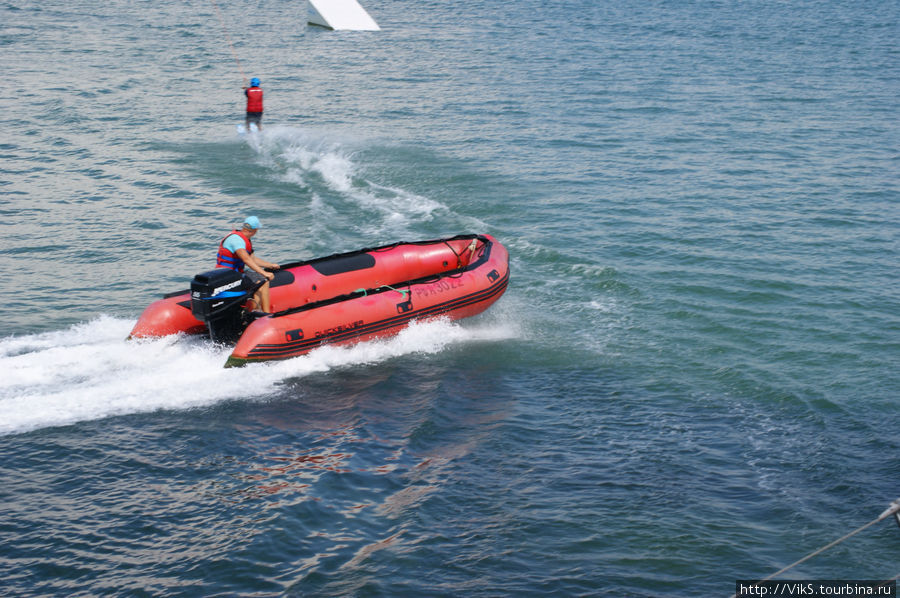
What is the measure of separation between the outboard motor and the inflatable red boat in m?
0.01

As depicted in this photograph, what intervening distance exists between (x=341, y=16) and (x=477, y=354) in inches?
1220

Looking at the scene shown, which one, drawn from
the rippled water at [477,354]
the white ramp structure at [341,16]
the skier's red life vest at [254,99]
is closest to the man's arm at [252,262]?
the rippled water at [477,354]

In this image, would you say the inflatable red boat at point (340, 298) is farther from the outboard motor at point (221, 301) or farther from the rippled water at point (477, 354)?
the rippled water at point (477, 354)

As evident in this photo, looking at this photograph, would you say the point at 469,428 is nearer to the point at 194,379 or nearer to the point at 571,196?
the point at 194,379

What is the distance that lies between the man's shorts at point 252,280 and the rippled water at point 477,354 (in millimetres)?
860

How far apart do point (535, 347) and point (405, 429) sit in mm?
2846

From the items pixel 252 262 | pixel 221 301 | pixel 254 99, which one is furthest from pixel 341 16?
pixel 221 301

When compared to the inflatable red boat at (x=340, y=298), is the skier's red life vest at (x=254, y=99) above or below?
above

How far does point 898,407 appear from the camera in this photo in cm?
1012

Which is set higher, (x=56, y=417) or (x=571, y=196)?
(x=571, y=196)

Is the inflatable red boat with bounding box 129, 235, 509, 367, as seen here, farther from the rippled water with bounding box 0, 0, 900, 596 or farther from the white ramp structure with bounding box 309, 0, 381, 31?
the white ramp structure with bounding box 309, 0, 381, 31

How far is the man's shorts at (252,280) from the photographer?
10.6 m

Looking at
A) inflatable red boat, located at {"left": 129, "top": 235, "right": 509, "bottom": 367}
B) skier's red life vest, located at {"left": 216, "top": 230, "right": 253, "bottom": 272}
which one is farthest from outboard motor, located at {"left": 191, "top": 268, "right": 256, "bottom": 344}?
skier's red life vest, located at {"left": 216, "top": 230, "right": 253, "bottom": 272}

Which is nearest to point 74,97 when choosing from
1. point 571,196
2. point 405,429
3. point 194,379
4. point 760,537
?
point 571,196
